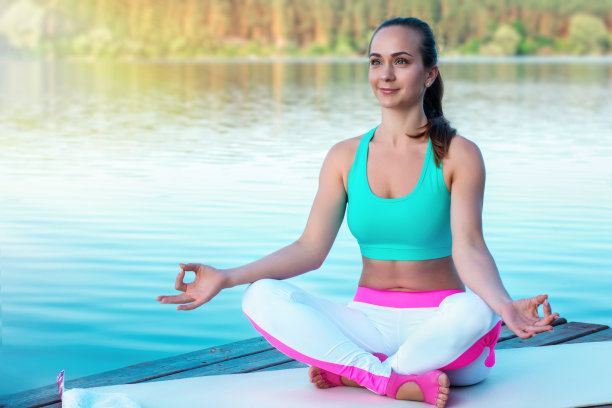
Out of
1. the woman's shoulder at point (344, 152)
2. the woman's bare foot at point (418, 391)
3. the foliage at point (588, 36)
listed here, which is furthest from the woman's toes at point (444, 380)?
the foliage at point (588, 36)

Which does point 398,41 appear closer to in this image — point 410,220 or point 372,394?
point 410,220

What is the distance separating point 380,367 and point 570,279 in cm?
301

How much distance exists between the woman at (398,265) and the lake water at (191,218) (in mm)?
1488

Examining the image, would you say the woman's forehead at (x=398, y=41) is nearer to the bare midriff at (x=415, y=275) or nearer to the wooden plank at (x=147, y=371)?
the bare midriff at (x=415, y=275)

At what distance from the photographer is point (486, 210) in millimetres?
7555

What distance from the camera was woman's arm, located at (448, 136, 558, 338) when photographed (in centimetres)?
263

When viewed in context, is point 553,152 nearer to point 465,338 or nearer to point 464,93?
point 465,338

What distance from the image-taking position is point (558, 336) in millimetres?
3510

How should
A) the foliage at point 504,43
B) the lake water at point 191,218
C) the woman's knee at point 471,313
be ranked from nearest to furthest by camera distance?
the woman's knee at point 471,313
the lake water at point 191,218
the foliage at point 504,43

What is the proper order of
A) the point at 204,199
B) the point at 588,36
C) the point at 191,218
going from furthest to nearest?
the point at 588,36
the point at 204,199
the point at 191,218

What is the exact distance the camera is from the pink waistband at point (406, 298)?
2.80 metres

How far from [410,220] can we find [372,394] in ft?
1.59

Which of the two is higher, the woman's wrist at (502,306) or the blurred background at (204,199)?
the woman's wrist at (502,306)

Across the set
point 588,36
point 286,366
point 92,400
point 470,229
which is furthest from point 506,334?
point 588,36
